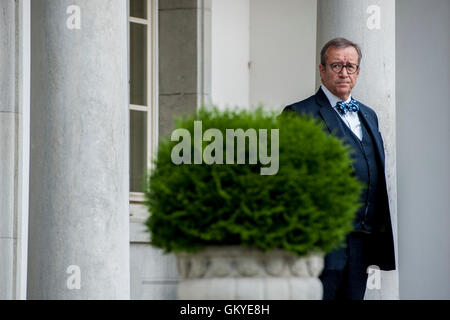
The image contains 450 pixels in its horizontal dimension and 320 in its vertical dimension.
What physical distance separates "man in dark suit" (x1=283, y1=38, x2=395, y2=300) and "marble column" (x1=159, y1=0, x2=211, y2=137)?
420 centimetres

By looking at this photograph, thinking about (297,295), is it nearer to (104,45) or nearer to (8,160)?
(104,45)

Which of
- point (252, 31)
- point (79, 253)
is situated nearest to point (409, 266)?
point (252, 31)

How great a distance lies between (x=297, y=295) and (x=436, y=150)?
7928mm

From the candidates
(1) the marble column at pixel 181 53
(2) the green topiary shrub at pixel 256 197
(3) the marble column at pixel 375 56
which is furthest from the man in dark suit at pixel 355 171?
(1) the marble column at pixel 181 53

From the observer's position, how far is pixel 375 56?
1016 centimetres

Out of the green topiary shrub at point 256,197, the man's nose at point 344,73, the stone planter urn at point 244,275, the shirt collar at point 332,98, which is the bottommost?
the stone planter urn at point 244,275

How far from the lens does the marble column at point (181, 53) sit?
12.9 meters

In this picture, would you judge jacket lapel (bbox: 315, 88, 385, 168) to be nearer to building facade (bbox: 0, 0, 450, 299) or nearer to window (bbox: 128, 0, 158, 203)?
building facade (bbox: 0, 0, 450, 299)

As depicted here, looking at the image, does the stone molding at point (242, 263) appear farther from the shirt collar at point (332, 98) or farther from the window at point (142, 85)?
the window at point (142, 85)

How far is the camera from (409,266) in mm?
13836

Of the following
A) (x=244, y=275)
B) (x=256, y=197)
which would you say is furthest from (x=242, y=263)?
(x=256, y=197)

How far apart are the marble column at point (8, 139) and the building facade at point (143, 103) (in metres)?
0.01

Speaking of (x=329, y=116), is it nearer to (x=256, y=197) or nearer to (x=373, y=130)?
(x=373, y=130)
